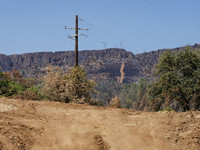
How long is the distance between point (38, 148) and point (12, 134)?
0.99 meters

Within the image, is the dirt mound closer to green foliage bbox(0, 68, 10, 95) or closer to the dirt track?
the dirt track

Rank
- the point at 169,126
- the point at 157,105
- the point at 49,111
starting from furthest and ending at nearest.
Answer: the point at 157,105 → the point at 49,111 → the point at 169,126

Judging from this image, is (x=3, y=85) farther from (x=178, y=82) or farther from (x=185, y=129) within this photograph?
(x=185, y=129)

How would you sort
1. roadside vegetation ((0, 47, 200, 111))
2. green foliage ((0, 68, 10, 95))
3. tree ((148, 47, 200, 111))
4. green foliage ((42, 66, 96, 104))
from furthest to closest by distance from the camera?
1. green foliage ((0, 68, 10, 95))
2. tree ((148, 47, 200, 111))
3. roadside vegetation ((0, 47, 200, 111))
4. green foliage ((42, 66, 96, 104))

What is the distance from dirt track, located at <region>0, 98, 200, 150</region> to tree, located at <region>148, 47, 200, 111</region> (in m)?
10.4

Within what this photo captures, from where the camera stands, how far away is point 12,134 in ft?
25.5

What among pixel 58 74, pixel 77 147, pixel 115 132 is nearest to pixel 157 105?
pixel 58 74

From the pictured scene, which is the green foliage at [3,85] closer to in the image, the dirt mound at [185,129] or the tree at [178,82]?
the tree at [178,82]

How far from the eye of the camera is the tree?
20.7 m

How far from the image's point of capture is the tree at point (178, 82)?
20703mm

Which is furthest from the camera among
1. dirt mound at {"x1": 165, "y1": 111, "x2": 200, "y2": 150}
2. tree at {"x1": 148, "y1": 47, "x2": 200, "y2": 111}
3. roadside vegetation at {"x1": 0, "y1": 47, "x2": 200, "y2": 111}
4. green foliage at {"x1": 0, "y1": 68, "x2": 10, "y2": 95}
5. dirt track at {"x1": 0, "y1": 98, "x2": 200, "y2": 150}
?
green foliage at {"x1": 0, "y1": 68, "x2": 10, "y2": 95}

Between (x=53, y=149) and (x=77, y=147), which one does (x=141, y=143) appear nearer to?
(x=77, y=147)

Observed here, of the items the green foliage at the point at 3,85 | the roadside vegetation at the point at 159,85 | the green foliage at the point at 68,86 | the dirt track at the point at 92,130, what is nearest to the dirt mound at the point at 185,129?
the dirt track at the point at 92,130

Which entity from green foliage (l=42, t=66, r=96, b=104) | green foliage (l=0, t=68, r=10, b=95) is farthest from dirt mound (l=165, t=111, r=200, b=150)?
green foliage (l=0, t=68, r=10, b=95)
